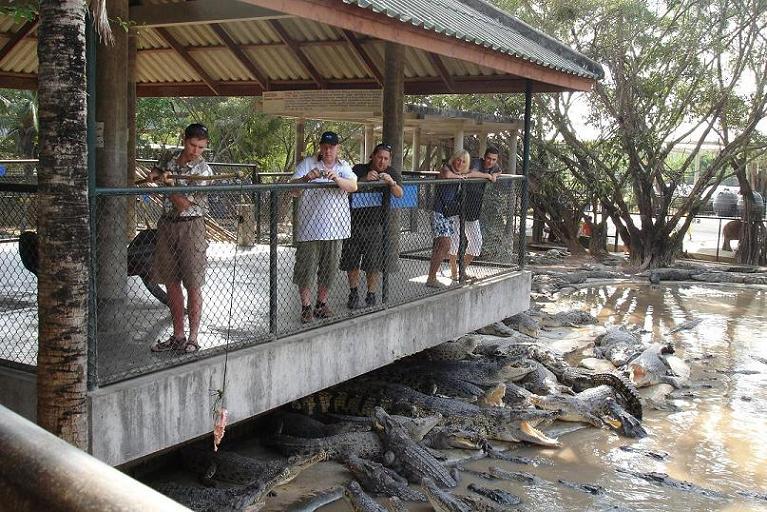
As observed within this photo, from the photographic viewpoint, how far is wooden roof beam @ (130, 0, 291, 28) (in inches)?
227

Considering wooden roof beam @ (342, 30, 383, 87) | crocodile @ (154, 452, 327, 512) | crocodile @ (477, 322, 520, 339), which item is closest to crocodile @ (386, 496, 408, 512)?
crocodile @ (154, 452, 327, 512)

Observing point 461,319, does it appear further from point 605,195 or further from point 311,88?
point 605,195

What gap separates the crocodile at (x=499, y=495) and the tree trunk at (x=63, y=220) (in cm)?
352

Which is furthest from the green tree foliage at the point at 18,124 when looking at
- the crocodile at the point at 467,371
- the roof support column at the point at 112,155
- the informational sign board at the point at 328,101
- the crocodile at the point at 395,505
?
the crocodile at the point at 395,505

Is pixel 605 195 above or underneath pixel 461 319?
above

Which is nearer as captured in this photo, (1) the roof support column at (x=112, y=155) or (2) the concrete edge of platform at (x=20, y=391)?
(2) the concrete edge of platform at (x=20, y=391)

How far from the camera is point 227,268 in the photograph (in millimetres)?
8078

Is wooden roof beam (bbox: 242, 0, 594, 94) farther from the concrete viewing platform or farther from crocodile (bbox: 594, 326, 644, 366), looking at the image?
crocodile (bbox: 594, 326, 644, 366)

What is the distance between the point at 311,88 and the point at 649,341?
6478 millimetres

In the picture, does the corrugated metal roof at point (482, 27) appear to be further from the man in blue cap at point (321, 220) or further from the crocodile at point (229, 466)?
the crocodile at point (229, 466)

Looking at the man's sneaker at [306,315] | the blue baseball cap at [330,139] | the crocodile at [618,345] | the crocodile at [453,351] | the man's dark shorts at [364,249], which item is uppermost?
the blue baseball cap at [330,139]

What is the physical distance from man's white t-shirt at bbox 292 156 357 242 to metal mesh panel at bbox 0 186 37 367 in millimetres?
1840

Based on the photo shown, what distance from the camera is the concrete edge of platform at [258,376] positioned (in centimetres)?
418

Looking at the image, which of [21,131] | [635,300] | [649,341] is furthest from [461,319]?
[21,131]
